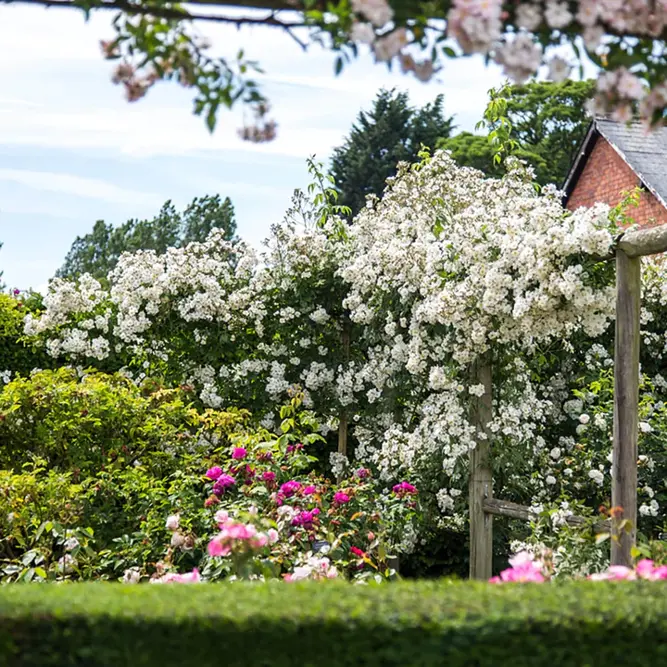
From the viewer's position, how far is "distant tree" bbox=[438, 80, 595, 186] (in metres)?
24.4

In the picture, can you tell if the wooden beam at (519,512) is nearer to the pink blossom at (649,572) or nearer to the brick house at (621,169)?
the pink blossom at (649,572)

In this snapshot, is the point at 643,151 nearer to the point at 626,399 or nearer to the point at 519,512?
the point at 519,512

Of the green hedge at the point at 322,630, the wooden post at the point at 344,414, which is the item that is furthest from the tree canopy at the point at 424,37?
the wooden post at the point at 344,414

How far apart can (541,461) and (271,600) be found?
4531 millimetres

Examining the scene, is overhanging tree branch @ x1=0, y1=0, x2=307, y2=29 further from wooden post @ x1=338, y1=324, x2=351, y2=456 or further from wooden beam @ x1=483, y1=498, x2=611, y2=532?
wooden post @ x1=338, y1=324, x2=351, y2=456

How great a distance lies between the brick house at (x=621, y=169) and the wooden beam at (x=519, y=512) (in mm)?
9038

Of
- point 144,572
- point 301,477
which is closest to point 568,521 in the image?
point 301,477

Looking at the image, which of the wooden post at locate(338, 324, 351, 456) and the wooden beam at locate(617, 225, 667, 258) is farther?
the wooden post at locate(338, 324, 351, 456)

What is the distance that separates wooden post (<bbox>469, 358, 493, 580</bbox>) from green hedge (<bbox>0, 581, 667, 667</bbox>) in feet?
12.1

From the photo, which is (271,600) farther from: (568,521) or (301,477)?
(568,521)

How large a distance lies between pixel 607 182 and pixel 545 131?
7.82 m

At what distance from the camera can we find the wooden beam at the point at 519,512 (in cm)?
561

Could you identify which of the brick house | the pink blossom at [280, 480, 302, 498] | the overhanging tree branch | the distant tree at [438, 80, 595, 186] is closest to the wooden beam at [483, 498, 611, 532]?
the pink blossom at [280, 480, 302, 498]

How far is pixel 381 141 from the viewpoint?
25500 mm
